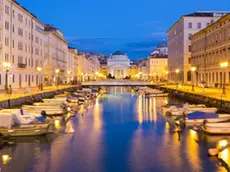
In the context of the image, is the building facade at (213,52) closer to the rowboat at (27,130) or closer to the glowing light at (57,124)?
the glowing light at (57,124)

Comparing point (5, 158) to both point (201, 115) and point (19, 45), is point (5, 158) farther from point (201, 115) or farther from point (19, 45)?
point (19, 45)

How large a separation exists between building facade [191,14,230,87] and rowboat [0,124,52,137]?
121 ft

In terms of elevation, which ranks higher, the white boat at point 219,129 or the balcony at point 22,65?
the balcony at point 22,65

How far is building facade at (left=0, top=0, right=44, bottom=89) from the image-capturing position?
212ft

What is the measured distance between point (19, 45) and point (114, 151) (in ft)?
177

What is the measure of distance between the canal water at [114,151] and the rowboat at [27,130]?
0.60 metres

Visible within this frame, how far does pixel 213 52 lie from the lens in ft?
252

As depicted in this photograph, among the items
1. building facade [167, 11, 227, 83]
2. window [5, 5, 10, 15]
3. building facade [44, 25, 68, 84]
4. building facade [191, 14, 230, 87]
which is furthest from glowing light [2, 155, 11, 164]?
building facade [167, 11, 227, 83]

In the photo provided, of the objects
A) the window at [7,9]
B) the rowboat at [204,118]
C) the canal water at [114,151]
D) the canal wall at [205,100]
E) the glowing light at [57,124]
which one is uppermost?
the window at [7,9]

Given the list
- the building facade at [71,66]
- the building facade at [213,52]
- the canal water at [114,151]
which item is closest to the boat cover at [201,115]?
the canal water at [114,151]

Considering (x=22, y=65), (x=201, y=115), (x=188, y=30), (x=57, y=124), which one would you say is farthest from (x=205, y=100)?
(x=188, y=30)

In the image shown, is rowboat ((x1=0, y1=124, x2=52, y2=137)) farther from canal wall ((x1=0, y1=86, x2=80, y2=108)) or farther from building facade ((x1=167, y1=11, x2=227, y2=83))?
building facade ((x1=167, y1=11, x2=227, y2=83))

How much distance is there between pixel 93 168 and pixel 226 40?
168ft

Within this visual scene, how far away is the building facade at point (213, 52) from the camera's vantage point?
67312 mm
